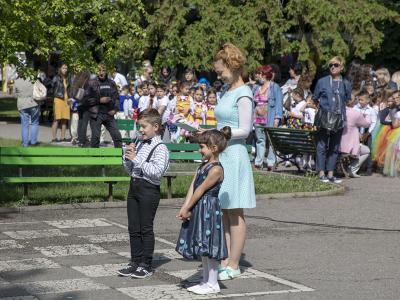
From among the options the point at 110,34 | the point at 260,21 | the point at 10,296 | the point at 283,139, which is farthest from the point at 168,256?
the point at 260,21

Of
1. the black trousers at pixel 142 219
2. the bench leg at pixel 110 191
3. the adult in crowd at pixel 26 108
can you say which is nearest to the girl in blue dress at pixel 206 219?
the black trousers at pixel 142 219

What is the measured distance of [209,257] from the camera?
8969mm

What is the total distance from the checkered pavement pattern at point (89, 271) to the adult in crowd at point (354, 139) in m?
7.43

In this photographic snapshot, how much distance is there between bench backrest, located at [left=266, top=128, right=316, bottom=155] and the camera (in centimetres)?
1867

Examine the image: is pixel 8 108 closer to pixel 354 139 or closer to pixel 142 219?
pixel 354 139

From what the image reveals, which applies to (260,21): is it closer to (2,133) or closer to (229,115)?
(2,133)

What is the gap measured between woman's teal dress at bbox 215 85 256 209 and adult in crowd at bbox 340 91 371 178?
9.21 metres

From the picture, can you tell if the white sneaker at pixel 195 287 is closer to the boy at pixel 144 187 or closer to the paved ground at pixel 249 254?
the paved ground at pixel 249 254

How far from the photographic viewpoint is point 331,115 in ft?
57.8

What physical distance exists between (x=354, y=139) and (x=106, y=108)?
15.8 ft

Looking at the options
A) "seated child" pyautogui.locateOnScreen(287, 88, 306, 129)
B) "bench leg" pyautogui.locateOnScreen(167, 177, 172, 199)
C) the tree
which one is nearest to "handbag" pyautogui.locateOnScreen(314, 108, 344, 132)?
"seated child" pyautogui.locateOnScreen(287, 88, 306, 129)

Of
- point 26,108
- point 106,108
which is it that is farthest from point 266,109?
point 26,108

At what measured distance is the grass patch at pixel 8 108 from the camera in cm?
3734

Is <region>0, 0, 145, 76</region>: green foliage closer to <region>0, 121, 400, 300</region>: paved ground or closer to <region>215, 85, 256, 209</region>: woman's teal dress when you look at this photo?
<region>0, 121, 400, 300</region>: paved ground
